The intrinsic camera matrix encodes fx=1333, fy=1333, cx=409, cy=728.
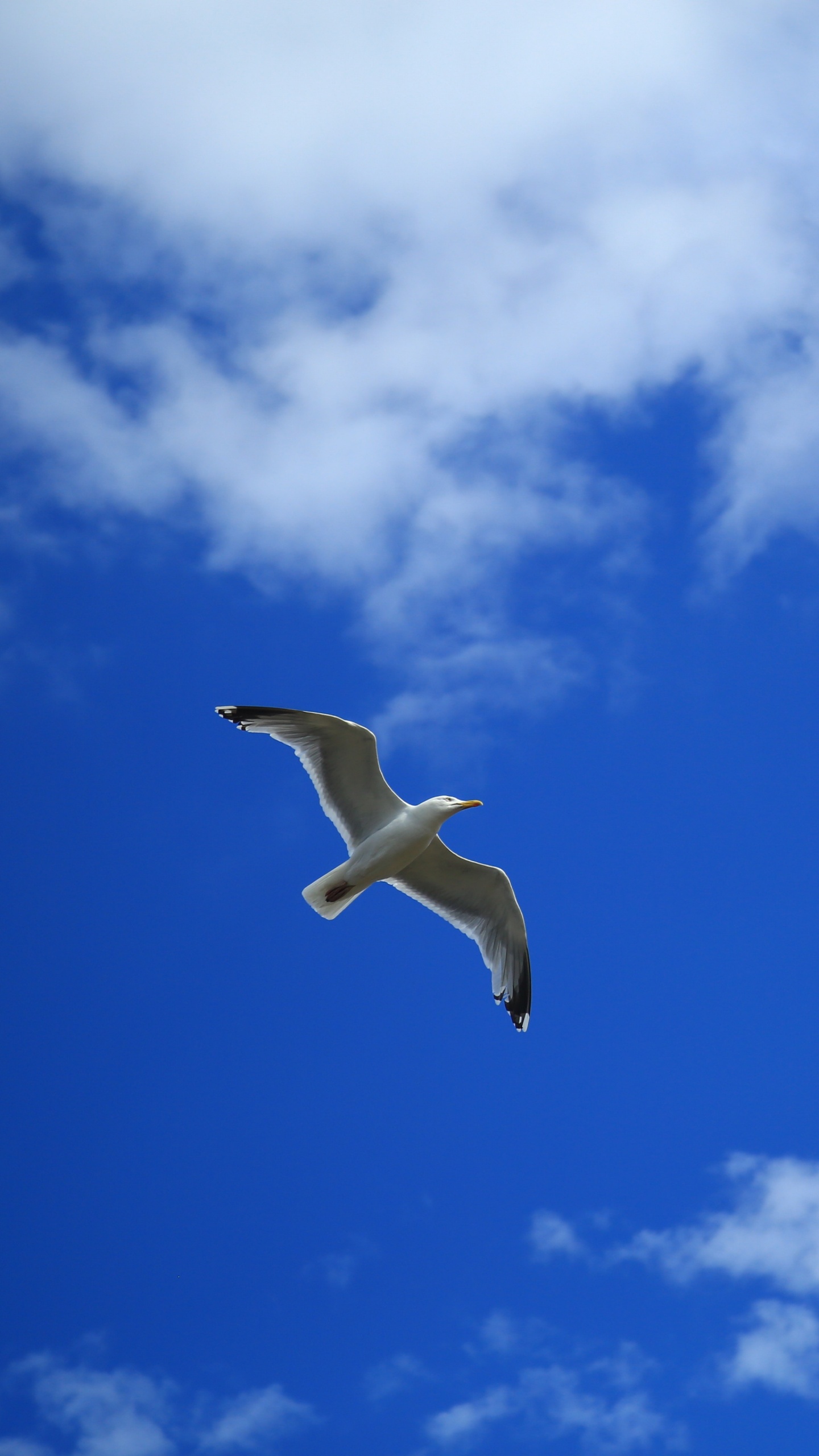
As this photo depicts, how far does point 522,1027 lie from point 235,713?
13.1 ft

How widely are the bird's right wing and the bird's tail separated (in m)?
0.37

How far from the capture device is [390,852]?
1161 cm

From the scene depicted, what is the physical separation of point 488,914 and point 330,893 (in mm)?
1728

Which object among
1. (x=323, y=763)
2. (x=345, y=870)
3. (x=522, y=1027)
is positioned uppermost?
(x=323, y=763)

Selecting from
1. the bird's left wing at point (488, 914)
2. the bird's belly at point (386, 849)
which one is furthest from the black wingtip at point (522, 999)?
the bird's belly at point (386, 849)

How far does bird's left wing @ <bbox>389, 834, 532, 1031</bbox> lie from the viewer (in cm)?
1240

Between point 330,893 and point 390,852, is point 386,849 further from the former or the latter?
point 330,893

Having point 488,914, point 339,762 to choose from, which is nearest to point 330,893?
point 339,762

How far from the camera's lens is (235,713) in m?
11.5

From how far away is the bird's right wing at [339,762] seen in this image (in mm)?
11484

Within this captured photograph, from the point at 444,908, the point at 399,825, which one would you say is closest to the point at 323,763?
the point at 399,825

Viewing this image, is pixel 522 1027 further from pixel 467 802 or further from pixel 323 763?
pixel 323 763

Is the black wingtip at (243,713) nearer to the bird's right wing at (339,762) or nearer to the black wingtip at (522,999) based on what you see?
the bird's right wing at (339,762)

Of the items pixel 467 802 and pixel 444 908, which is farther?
pixel 444 908
